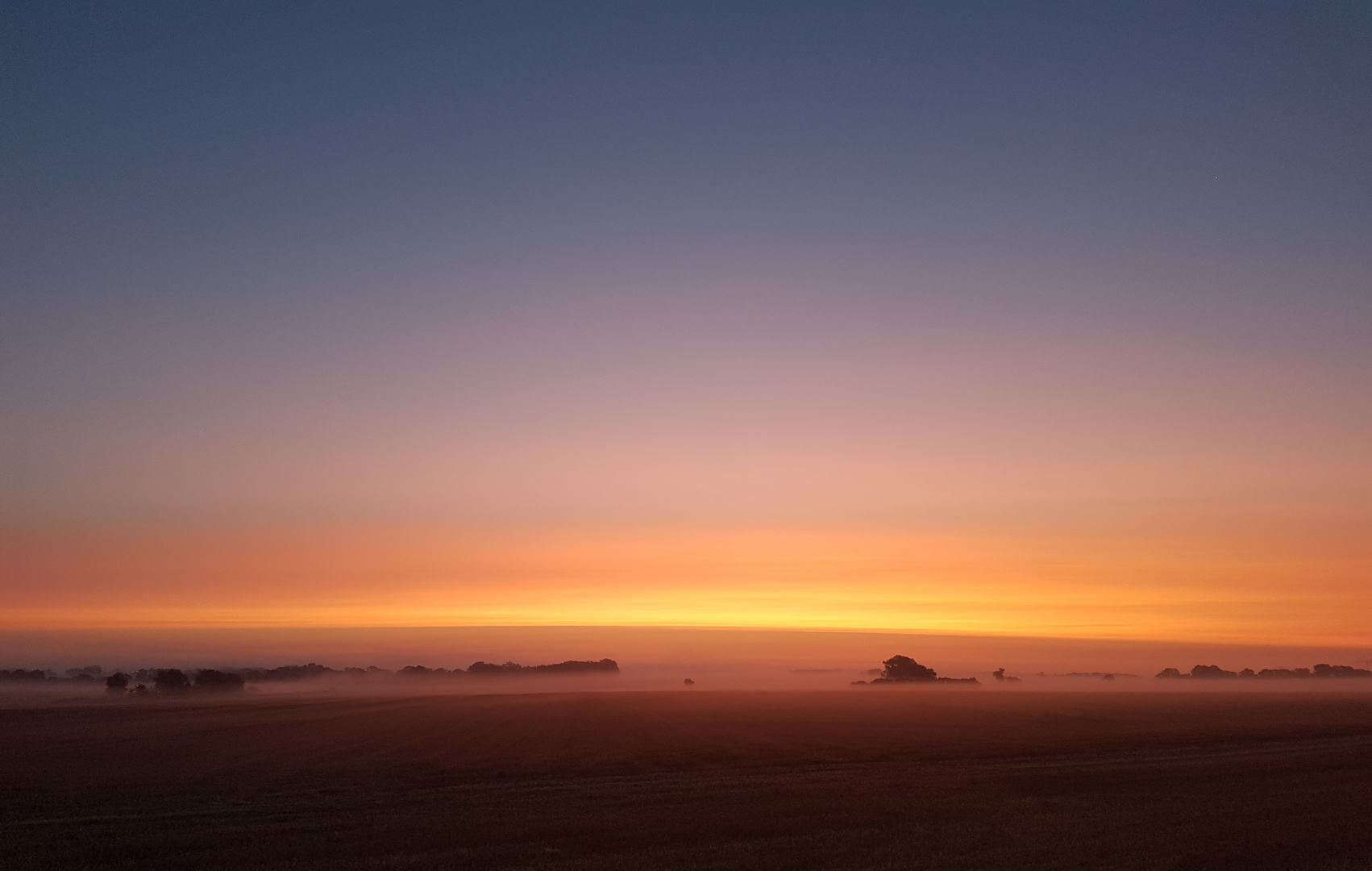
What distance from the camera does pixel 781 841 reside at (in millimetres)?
20938

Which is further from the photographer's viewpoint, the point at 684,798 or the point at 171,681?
the point at 171,681

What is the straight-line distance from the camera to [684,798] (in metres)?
26.8

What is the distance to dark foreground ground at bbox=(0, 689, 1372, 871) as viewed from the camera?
19.6m

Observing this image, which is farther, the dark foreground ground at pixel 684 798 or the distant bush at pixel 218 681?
the distant bush at pixel 218 681

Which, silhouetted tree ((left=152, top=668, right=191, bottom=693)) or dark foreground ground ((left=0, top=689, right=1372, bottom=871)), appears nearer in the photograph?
dark foreground ground ((left=0, top=689, right=1372, bottom=871))

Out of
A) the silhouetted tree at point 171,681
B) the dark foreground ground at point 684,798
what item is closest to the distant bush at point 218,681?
the silhouetted tree at point 171,681

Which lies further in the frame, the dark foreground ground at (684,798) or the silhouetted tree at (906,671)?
the silhouetted tree at (906,671)

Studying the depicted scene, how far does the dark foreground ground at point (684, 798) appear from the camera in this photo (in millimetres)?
19625

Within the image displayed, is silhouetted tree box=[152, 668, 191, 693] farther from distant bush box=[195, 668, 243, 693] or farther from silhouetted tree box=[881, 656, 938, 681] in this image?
silhouetted tree box=[881, 656, 938, 681]

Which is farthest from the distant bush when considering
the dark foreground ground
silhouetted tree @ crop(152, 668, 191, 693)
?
the dark foreground ground

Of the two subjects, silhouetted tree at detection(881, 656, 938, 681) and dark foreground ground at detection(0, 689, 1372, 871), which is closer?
dark foreground ground at detection(0, 689, 1372, 871)

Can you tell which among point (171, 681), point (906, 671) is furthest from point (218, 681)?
point (906, 671)

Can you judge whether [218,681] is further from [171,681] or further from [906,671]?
[906,671]

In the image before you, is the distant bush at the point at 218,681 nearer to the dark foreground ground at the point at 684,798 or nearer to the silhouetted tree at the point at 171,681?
the silhouetted tree at the point at 171,681
